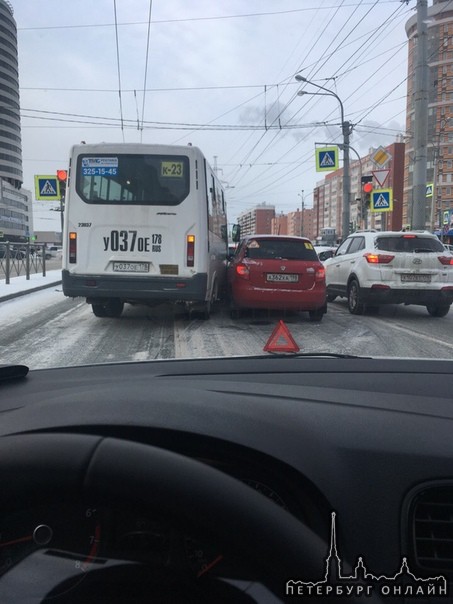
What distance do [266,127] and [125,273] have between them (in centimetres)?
1729

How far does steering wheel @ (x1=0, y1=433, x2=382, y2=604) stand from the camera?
1.01 metres

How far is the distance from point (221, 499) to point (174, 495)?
98 mm

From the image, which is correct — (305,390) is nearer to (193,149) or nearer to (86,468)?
(86,468)

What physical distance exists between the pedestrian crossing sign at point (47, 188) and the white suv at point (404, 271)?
1078cm

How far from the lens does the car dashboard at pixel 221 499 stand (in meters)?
1.03

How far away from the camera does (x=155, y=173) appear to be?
329 inches

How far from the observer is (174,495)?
1.03m

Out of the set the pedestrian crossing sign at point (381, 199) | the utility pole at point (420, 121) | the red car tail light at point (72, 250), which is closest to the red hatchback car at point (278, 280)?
the red car tail light at point (72, 250)

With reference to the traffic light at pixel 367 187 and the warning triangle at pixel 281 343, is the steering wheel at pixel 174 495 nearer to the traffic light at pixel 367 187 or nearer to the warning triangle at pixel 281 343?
the warning triangle at pixel 281 343

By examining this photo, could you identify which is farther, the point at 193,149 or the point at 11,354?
the point at 193,149

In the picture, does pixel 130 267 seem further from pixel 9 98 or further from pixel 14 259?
pixel 9 98

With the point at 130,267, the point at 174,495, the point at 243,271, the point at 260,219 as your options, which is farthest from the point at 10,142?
the point at 174,495

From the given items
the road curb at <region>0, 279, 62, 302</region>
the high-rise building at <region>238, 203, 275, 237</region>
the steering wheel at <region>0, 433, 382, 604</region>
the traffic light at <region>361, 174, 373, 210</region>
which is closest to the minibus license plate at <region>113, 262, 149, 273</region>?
the road curb at <region>0, 279, 62, 302</region>

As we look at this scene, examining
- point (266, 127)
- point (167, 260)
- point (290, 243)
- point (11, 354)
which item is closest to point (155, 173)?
point (167, 260)
